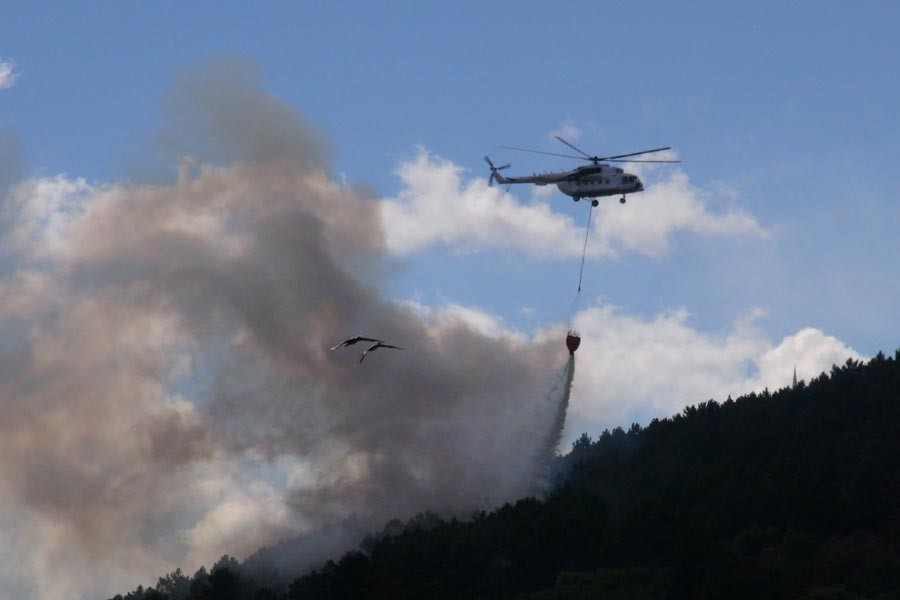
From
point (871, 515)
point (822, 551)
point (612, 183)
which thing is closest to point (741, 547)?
point (822, 551)

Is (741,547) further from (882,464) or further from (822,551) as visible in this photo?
(882,464)

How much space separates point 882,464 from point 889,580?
4835cm

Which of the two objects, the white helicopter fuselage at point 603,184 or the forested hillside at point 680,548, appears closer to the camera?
the white helicopter fuselage at point 603,184

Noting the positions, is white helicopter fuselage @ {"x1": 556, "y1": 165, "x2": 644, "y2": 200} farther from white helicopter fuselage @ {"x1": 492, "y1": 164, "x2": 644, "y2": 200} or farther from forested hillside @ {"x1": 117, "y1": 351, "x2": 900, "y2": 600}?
forested hillside @ {"x1": 117, "y1": 351, "x2": 900, "y2": 600}

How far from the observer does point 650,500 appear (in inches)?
7411

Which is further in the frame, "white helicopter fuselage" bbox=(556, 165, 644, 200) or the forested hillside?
the forested hillside

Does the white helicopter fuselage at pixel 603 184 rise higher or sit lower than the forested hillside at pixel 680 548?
higher

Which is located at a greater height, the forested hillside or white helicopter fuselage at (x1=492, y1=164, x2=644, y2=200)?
white helicopter fuselage at (x1=492, y1=164, x2=644, y2=200)

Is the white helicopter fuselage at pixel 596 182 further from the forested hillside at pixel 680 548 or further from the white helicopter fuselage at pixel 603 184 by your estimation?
the forested hillside at pixel 680 548

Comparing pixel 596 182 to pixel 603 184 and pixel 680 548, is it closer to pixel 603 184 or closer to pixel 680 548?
pixel 603 184

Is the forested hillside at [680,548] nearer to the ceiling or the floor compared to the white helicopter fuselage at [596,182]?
nearer to the floor

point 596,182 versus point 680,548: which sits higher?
point 596,182

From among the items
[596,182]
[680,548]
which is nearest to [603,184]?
[596,182]

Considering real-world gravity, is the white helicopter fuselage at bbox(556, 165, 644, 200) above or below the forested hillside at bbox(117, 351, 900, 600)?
A: above
